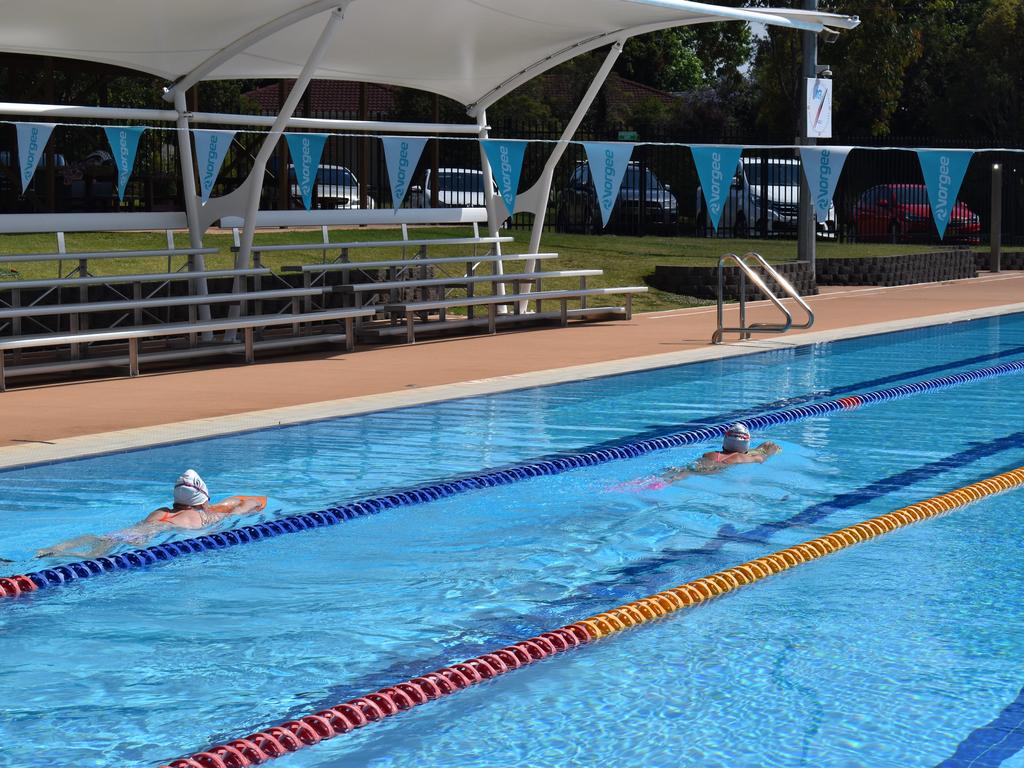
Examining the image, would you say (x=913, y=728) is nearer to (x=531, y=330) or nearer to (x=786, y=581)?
(x=786, y=581)

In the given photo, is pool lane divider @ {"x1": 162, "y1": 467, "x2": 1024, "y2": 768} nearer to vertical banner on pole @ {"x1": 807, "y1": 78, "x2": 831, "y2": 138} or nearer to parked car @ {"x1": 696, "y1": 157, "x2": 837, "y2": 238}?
vertical banner on pole @ {"x1": 807, "y1": 78, "x2": 831, "y2": 138}

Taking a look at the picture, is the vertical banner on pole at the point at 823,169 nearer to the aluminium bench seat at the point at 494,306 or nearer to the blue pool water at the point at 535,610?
the aluminium bench seat at the point at 494,306

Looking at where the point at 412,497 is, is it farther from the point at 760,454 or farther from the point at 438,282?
the point at 438,282

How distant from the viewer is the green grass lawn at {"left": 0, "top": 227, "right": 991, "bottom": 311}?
17.6 meters

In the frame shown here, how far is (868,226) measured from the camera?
97.8 ft

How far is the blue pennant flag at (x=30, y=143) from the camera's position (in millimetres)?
11219

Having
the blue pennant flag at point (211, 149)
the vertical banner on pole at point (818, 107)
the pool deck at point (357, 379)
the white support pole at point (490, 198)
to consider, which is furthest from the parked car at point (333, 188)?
the blue pennant flag at point (211, 149)

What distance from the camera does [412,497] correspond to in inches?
299

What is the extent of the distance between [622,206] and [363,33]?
1515cm

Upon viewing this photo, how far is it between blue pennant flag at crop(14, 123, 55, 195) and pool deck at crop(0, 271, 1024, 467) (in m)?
1.83

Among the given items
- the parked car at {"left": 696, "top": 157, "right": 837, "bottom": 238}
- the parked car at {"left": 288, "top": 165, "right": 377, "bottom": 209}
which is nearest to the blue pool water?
the parked car at {"left": 288, "top": 165, "right": 377, "bottom": 209}

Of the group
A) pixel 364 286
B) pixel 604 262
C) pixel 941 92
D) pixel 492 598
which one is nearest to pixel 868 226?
pixel 604 262

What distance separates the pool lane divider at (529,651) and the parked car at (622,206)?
749 inches

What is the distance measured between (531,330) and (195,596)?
9.58m
